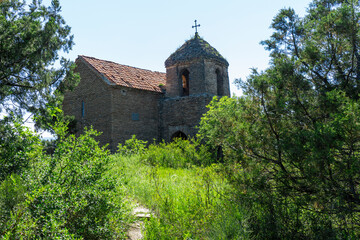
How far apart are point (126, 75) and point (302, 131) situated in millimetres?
14576

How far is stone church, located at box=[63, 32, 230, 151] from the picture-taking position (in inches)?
599

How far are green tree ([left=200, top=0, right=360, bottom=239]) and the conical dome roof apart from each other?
1160cm

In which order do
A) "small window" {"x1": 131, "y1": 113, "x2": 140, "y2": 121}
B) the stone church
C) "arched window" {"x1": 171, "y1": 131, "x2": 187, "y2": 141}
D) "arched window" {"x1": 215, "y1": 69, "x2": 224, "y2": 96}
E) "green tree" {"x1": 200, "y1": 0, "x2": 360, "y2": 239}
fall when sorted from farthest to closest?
"arched window" {"x1": 215, "y1": 69, "x2": 224, "y2": 96} → "arched window" {"x1": 171, "y1": 131, "x2": 187, "y2": 141} → "small window" {"x1": 131, "y1": 113, "x2": 140, "y2": 121} → the stone church → "green tree" {"x1": 200, "y1": 0, "x2": 360, "y2": 239}

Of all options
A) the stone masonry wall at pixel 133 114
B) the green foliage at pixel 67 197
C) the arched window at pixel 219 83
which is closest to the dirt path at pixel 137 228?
the green foliage at pixel 67 197

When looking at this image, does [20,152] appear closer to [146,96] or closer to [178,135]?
[146,96]

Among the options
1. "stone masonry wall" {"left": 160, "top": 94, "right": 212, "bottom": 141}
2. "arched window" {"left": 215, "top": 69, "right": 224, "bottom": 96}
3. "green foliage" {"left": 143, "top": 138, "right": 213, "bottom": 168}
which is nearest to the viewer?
"green foliage" {"left": 143, "top": 138, "right": 213, "bottom": 168}

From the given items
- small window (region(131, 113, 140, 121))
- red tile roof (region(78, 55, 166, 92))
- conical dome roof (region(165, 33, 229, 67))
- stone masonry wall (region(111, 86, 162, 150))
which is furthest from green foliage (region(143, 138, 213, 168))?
conical dome roof (region(165, 33, 229, 67))

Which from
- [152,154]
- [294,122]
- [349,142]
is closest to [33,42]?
[152,154]

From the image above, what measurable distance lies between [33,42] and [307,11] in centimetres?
680

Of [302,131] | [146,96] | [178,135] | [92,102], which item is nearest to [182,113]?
[178,135]

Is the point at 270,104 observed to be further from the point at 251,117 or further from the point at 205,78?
the point at 205,78

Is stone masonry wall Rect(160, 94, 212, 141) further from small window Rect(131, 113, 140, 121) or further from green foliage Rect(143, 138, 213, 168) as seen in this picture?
green foliage Rect(143, 138, 213, 168)

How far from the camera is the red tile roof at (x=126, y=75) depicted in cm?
1551

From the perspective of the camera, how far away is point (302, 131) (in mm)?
3273
